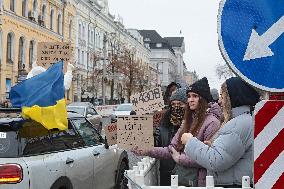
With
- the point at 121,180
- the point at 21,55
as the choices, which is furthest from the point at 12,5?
the point at 121,180

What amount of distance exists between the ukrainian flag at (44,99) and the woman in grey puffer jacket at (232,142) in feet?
8.22

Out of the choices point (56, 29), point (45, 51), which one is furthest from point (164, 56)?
point (45, 51)

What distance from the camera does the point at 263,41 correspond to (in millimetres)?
3041

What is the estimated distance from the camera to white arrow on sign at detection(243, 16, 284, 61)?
303 centimetres

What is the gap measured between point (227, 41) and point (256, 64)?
21 cm

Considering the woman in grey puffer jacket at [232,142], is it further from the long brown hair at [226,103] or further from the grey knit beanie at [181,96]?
the grey knit beanie at [181,96]

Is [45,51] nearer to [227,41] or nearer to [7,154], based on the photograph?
[7,154]

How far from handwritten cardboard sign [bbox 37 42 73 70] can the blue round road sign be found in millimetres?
8129

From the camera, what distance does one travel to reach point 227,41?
307 centimetres

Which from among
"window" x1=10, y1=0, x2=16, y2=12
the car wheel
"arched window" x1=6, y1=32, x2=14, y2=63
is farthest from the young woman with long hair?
"window" x1=10, y1=0, x2=16, y2=12

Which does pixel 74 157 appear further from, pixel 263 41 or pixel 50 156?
pixel 263 41

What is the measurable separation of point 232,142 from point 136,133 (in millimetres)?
1453

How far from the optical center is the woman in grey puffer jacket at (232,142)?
377 cm

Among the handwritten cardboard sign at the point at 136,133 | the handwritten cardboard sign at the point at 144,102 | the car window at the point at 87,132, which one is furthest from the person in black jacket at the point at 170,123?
the car window at the point at 87,132
